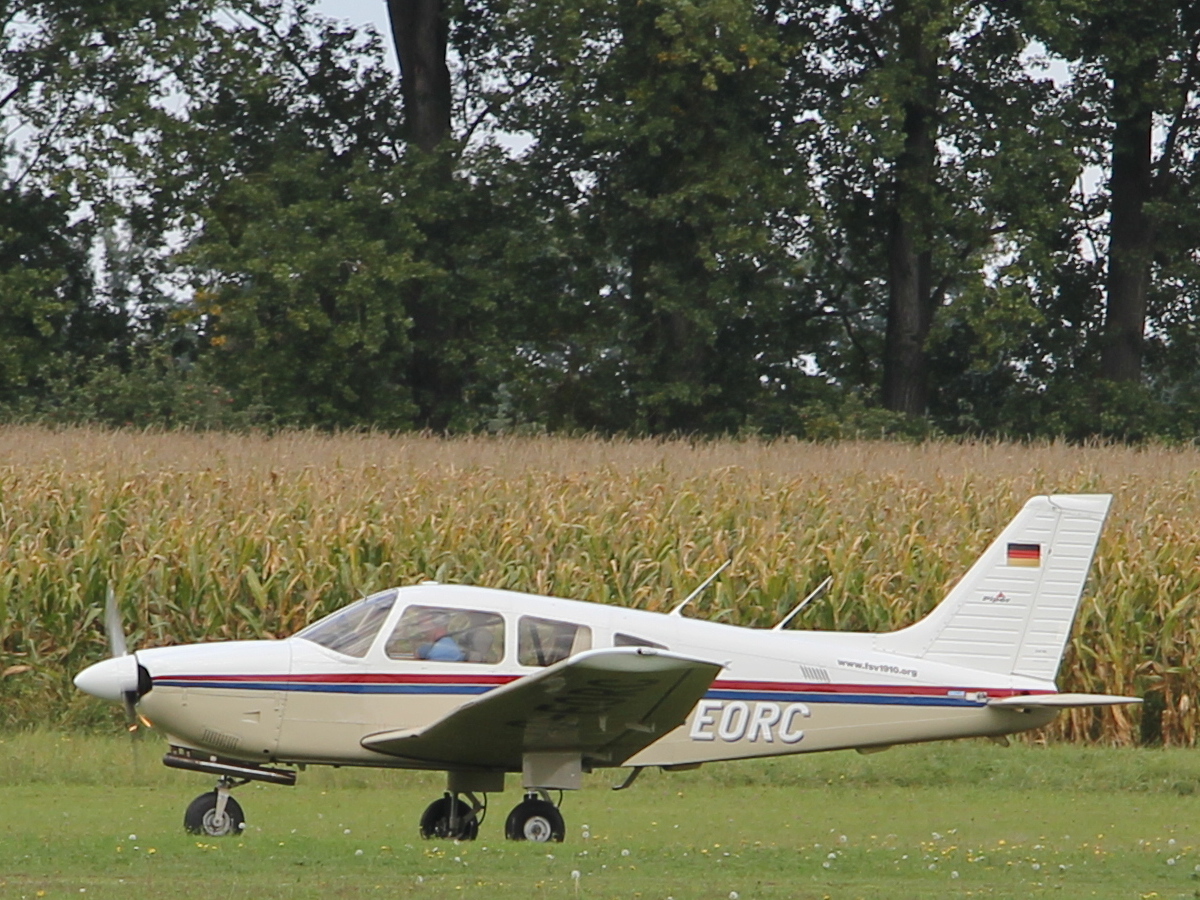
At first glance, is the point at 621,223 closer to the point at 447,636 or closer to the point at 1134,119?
the point at 1134,119

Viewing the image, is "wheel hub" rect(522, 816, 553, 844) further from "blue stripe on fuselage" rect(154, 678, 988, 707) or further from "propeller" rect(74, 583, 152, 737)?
"propeller" rect(74, 583, 152, 737)

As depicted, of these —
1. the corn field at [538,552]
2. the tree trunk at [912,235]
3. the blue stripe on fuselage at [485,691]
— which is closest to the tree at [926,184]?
the tree trunk at [912,235]

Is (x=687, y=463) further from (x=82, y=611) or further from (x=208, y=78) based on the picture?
(x=208, y=78)

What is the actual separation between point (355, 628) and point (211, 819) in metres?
1.40

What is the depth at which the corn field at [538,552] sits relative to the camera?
15.4 meters

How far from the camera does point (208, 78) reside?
35562mm

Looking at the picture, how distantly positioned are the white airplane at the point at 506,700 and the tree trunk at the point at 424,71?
1081 inches

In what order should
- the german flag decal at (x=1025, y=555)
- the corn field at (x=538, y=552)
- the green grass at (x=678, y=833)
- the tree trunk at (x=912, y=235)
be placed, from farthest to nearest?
the tree trunk at (x=912, y=235) < the corn field at (x=538, y=552) < the german flag decal at (x=1025, y=555) < the green grass at (x=678, y=833)

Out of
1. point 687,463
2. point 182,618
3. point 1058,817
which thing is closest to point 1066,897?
point 1058,817

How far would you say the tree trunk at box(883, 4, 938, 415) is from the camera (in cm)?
3422

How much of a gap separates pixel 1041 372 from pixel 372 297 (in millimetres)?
14263

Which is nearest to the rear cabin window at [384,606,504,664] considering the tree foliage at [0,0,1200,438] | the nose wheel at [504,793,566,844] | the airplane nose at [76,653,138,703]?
the nose wheel at [504,793,566,844]

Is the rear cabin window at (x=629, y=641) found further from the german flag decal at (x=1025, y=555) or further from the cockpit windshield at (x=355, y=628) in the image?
the german flag decal at (x=1025, y=555)

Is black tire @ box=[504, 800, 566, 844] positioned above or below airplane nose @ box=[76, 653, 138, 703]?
below
